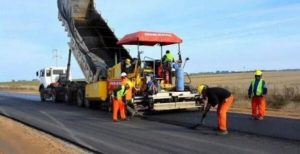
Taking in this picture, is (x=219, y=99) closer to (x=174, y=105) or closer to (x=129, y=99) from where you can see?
(x=174, y=105)

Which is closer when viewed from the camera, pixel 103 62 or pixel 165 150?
pixel 165 150

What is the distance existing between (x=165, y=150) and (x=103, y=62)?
12.1 meters

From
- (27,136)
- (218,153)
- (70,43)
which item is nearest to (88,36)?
(70,43)

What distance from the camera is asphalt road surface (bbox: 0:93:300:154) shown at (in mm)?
10672

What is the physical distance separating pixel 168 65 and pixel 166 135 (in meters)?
6.85

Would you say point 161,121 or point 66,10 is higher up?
point 66,10

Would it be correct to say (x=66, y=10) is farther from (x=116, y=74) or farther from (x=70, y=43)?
(x=116, y=74)

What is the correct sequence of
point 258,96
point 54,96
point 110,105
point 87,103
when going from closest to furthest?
point 258,96 < point 110,105 < point 87,103 < point 54,96

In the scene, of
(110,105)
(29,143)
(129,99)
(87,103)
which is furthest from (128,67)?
(29,143)

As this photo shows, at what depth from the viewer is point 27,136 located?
13805 millimetres

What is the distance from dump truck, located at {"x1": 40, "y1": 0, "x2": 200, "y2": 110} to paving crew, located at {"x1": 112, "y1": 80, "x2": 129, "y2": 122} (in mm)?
675

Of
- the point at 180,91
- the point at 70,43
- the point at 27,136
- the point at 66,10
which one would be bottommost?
the point at 27,136

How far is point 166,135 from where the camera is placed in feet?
41.8

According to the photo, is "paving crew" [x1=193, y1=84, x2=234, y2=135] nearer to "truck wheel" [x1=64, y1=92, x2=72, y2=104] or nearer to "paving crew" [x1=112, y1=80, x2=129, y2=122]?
"paving crew" [x1=112, y1=80, x2=129, y2=122]
